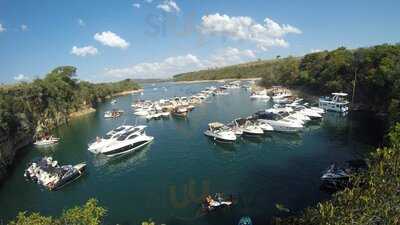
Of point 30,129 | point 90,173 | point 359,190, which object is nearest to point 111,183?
point 90,173

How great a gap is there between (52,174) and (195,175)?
73.4 ft

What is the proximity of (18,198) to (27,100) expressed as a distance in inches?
2078

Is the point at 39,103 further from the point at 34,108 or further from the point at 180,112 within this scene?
the point at 180,112

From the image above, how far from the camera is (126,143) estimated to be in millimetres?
62031

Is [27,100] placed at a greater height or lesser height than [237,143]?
greater

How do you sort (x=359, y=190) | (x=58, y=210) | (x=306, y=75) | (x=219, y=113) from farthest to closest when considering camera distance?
(x=306, y=75)
(x=219, y=113)
(x=58, y=210)
(x=359, y=190)

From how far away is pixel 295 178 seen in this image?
137 ft

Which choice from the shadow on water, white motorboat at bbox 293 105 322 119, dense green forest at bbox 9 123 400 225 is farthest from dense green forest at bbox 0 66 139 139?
white motorboat at bbox 293 105 322 119

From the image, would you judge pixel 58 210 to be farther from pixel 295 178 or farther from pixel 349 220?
pixel 349 220

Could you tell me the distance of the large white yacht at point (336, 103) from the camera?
85.4 m

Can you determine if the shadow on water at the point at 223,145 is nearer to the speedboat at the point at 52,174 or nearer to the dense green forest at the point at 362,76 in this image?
the speedboat at the point at 52,174

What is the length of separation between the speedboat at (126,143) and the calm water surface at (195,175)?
2.07 metres

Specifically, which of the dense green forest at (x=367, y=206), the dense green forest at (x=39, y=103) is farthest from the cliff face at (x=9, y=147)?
the dense green forest at (x=367, y=206)

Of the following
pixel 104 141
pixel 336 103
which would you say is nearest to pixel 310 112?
pixel 336 103
